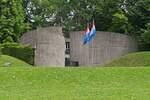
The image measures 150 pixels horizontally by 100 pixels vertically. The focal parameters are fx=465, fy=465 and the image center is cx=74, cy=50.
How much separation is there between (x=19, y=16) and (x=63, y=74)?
1069 inches

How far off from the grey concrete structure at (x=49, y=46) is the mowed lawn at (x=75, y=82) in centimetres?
1671

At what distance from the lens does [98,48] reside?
39.5 meters

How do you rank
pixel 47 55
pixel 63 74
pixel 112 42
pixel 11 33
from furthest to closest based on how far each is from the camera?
pixel 11 33
pixel 112 42
pixel 47 55
pixel 63 74

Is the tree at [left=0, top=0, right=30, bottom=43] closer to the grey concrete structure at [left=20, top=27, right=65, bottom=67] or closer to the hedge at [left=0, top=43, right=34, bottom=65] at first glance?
the hedge at [left=0, top=43, right=34, bottom=65]

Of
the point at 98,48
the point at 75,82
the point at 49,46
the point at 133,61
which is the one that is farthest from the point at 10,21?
the point at 75,82

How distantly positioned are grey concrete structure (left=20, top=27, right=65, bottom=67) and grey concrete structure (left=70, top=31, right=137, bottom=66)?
81.8 inches

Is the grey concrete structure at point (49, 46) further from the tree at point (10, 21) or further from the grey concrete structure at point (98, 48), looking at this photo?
the tree at point (10, 21)

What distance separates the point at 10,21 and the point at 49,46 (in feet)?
27.6

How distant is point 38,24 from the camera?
51.3 meters

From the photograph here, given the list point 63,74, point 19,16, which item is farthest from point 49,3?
point 63,74

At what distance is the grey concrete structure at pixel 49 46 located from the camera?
3722 centimetres

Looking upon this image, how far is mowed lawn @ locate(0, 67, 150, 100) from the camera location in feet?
49.1

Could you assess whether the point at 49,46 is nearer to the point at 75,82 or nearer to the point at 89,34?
the point at 89,34

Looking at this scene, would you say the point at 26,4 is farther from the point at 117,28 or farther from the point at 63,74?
the point at 63,74
